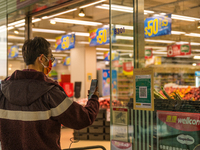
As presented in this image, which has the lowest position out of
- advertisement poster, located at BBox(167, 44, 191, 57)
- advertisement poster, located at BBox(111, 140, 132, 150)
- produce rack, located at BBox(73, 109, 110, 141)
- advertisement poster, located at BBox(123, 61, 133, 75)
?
produce rack, located at BBox(73, 109, 110, 141)

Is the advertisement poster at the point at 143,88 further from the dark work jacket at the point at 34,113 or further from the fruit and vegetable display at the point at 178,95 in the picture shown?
the dark work jacket at the point at 34,113

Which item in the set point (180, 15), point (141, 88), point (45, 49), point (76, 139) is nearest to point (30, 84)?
point (45, 49)

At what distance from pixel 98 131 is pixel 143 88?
3820mm

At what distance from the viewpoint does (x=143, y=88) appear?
257 cm

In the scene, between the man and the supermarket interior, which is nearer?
the man

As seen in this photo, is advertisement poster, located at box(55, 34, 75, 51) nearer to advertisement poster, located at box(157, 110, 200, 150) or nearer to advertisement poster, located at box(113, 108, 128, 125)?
advertisement poster, located at box(113, 108, 128, 125)

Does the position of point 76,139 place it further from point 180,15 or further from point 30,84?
point 180,15

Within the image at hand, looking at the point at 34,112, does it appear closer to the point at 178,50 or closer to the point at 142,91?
the point at 142,91

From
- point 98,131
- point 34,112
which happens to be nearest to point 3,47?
point 98,131

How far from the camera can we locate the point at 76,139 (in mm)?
6285

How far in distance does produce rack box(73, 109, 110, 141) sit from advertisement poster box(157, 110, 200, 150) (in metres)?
3.75

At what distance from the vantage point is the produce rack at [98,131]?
609cm

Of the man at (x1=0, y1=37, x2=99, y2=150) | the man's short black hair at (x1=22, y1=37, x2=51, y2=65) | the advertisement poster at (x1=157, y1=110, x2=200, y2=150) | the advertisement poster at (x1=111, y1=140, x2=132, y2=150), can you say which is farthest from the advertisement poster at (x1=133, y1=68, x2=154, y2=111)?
the man's short black hair at (x1=22, y1=37, x2=51, y2=65)

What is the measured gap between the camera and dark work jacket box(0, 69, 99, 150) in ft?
5.35
